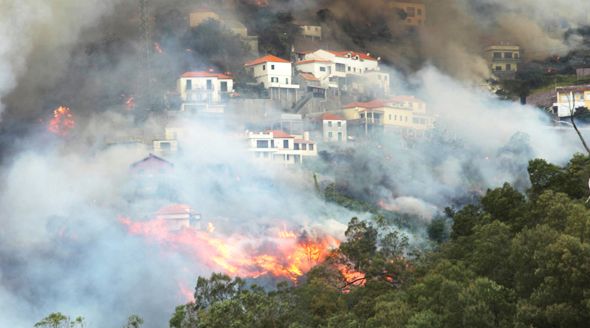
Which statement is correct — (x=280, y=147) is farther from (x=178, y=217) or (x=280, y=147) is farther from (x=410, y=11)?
(x=410, y=11)

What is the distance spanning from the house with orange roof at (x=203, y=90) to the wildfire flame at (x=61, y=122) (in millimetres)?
4199

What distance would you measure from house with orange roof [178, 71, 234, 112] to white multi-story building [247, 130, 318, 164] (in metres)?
2.22

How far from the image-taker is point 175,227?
118 feet

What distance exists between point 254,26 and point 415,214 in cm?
1396

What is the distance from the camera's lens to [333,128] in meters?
42.8

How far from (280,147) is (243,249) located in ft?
20.5

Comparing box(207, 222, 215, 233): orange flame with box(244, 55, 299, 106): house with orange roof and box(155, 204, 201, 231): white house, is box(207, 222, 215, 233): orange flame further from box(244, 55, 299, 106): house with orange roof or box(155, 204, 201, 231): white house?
box(244, 55, 299, 106): house with orange roof

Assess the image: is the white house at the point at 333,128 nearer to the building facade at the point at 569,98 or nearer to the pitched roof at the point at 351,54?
the pitched roof at the point at 351,54

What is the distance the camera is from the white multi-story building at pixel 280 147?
131 ft

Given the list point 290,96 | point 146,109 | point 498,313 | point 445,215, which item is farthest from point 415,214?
point 498,313

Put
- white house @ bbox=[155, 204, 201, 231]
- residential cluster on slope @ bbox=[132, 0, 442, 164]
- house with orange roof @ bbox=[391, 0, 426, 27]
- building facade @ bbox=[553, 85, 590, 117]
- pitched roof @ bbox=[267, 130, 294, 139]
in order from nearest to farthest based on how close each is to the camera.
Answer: white house @ bbox=[155, 204, 201, 231] → residential cluster on slope @ bbox=[132, 0, 442, 164] → pitched roof @ bbox=[267, 130, 294, 139] → building facade @ bbox=[553, 85, 590, 117] → house with orange roof @ bbox=[391, 0, 426, 27]

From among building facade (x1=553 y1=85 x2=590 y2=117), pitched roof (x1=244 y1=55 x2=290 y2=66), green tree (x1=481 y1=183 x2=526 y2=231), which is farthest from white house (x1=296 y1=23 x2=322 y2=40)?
green tree (x1=481 y1=183 x2=526 y2=231)

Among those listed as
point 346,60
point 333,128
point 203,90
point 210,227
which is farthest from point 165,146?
point 346,60

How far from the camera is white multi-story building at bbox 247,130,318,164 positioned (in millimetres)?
40000
